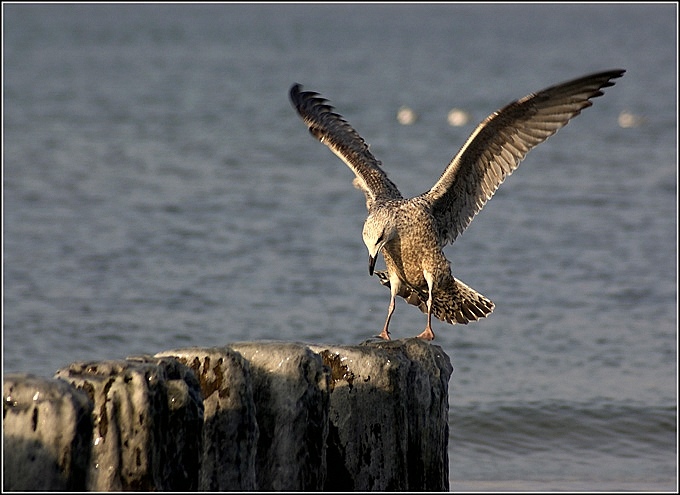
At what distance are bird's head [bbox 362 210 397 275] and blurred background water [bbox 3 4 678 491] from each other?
4.81 feet

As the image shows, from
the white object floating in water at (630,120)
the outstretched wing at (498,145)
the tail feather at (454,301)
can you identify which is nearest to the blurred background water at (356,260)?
the white object floating in water at (630,120)

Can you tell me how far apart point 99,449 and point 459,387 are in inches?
198

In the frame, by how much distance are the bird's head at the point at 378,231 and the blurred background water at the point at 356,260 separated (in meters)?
1.46

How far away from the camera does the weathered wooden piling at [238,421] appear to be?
3650 mm

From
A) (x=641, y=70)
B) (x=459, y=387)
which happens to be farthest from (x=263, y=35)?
(x=459, y=387)

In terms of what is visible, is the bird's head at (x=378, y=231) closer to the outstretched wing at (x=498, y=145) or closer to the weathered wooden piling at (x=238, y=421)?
the outstretched wing at (x=498, y=145)

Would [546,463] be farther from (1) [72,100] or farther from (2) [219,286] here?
(1) [72,100]

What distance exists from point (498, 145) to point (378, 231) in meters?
0.93

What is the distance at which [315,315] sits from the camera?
996 cm

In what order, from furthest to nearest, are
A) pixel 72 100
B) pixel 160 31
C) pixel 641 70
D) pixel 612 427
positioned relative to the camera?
pixel 160 31 → pixel 641 70 → pixel 72 100 → pixel 612 427

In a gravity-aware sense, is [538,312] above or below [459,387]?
above

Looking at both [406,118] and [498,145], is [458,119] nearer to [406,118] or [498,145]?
[406,118]

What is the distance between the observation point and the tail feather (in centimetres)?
665

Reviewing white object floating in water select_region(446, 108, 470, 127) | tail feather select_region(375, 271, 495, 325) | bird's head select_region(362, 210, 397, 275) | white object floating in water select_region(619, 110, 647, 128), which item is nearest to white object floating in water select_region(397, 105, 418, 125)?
white object floating in water select_region(446, 108, 470, 127)
